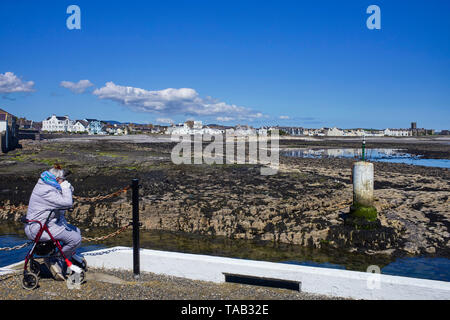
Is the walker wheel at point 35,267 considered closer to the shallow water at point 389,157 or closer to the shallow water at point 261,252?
the shallow water at point 261,252

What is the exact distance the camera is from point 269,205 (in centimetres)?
1456

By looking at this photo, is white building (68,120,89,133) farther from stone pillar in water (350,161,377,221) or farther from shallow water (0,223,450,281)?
stone pillar in water (350,161,377,221)

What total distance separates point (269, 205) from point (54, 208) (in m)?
9.94

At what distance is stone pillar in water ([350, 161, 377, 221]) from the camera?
1062 centimetres

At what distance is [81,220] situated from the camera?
523 inches

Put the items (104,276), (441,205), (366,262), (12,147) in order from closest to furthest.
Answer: (104,276), (366,262), (441,205), (12,147)

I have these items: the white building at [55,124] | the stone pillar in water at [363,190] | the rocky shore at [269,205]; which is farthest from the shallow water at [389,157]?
the white building at [55,124]

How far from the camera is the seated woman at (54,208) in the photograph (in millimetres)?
5754

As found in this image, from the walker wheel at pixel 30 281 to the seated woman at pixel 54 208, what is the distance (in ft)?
1.18

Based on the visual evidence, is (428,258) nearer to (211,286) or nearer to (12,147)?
(211,286)

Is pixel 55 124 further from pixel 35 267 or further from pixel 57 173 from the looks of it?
pixel 35 267

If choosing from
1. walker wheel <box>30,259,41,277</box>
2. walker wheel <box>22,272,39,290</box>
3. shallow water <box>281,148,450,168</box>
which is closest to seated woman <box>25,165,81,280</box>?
walker wheel <box>30,259,41,277</box>
